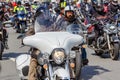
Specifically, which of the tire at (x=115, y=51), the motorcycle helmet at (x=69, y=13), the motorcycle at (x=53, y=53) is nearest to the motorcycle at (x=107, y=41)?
the tire at (x=115, y=51)

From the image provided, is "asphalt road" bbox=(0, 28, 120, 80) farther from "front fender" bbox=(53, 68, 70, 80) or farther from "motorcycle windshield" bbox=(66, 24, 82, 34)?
"front fender" bbox=(53, 68, 70, 80)

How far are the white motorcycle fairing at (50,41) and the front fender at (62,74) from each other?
0.35m

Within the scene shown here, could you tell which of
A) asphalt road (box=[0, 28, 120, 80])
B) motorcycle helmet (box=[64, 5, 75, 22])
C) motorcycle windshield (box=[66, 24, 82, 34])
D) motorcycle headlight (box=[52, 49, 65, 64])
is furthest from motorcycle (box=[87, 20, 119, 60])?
motorcycle headlight (box=[52, 49, 65, 64])

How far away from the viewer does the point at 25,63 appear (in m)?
7.72

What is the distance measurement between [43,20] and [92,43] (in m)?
6.00

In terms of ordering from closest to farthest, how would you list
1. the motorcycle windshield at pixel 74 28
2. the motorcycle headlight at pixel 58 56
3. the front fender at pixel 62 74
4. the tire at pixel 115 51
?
the front fender at pixel 62 74 < the motorcycle headlight at pixel 58 56 < the motorcycle windshield at pixel 74 28 < the tire at pixel 115 51

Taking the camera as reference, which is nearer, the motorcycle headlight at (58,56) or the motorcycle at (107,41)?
the motorcycle headlight at (58,56)

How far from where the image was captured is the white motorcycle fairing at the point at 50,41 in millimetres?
6562

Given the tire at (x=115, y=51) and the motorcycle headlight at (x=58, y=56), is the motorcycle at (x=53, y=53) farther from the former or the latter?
the tire at (x=115, y=51)

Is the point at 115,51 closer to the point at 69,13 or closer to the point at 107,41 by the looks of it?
the point at 107,41

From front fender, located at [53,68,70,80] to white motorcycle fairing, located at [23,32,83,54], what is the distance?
1.16 ft

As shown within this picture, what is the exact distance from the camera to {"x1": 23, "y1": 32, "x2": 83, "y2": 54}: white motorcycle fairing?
656cm

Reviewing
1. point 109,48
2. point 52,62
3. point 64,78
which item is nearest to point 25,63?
point 52,62

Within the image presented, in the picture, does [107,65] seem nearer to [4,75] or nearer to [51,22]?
[4,75]
